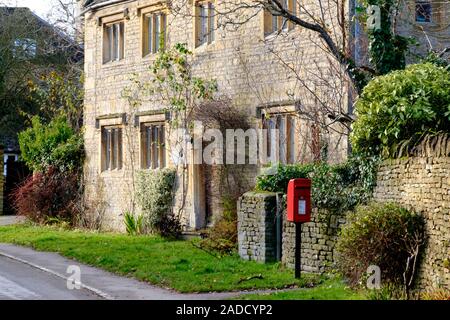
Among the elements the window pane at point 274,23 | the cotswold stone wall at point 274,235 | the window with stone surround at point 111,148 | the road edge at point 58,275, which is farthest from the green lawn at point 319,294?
the window with stone surround at point 111,148

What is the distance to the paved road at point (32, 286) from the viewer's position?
1530cm

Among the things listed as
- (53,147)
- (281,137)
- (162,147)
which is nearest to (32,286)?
(281,137)

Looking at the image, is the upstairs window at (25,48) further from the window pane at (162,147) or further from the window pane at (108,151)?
the window pane at (162,147)

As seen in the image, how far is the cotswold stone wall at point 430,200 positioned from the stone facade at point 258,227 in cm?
365

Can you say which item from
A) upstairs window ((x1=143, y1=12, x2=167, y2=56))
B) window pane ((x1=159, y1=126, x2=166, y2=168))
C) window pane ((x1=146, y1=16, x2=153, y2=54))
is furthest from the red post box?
window pane ((x1=146, y1=16, x2=153, y2=54))

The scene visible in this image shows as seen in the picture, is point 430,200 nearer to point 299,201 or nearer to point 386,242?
point 386,242

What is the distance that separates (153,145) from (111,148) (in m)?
2.49

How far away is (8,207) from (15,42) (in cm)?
765

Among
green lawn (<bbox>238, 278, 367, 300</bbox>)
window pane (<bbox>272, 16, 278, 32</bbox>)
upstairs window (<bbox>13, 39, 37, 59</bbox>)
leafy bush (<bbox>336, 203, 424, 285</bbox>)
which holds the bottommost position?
A: green lawn (<bbox>238, 278, 367, 300</bbox>)

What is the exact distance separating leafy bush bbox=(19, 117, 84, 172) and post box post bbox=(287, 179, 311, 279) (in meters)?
14.4

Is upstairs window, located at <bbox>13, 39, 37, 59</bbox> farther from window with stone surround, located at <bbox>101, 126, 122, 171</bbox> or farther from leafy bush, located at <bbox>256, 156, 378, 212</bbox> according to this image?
leafy bush, located at <bbox>256, 156, 378, 212</bbox>

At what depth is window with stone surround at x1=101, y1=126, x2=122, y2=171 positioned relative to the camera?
28.0 metres

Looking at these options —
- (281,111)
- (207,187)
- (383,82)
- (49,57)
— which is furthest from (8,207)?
(383,82)

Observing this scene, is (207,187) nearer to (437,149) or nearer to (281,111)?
(281,111)
